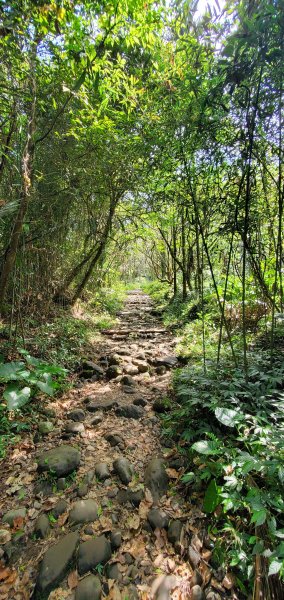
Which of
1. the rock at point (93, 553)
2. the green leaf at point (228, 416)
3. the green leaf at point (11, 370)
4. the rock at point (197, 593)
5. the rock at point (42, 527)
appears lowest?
the rock at point (197, 593)

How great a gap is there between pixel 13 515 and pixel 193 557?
53.1 inches

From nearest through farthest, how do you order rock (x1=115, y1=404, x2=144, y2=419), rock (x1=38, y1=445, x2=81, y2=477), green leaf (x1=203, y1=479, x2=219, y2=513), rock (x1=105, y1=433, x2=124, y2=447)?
green leaf (x1=203, y1=479, x2=219, y2=513) → rock (x1=38, y1=445, x2=81, y2=477) → rock (x1=105, y1=433, x2=124, y2=447) → rock (x1=115, y1=404, x2=144, y2=419)

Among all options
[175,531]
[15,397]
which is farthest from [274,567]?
[15,397]

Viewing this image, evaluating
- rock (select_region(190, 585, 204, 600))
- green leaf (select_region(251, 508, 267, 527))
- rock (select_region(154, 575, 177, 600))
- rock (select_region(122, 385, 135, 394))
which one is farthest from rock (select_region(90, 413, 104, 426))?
green leaf (select_region(251, 508, 267, 527))

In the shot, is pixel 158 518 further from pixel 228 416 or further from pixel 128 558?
pixel 228 416

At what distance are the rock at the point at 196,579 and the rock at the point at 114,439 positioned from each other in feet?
4.06

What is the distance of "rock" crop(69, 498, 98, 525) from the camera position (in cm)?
203

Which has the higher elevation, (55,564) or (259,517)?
(259,517)

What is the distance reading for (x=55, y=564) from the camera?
1719 millimetres

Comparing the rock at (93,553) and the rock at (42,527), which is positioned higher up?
the rock at (42,527)

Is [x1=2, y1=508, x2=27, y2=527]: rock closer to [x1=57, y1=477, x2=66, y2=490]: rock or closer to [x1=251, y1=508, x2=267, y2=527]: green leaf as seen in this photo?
[x1=57, y1=477, x2=66, y2=490]: rock

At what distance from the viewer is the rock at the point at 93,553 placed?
175 centimetres

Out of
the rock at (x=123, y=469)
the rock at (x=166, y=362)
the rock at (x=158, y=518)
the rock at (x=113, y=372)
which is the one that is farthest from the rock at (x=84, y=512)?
the rock at (x=166, y=362)

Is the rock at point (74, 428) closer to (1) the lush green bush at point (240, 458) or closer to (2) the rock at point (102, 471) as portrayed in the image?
(2) the rock at point (102, 471)
